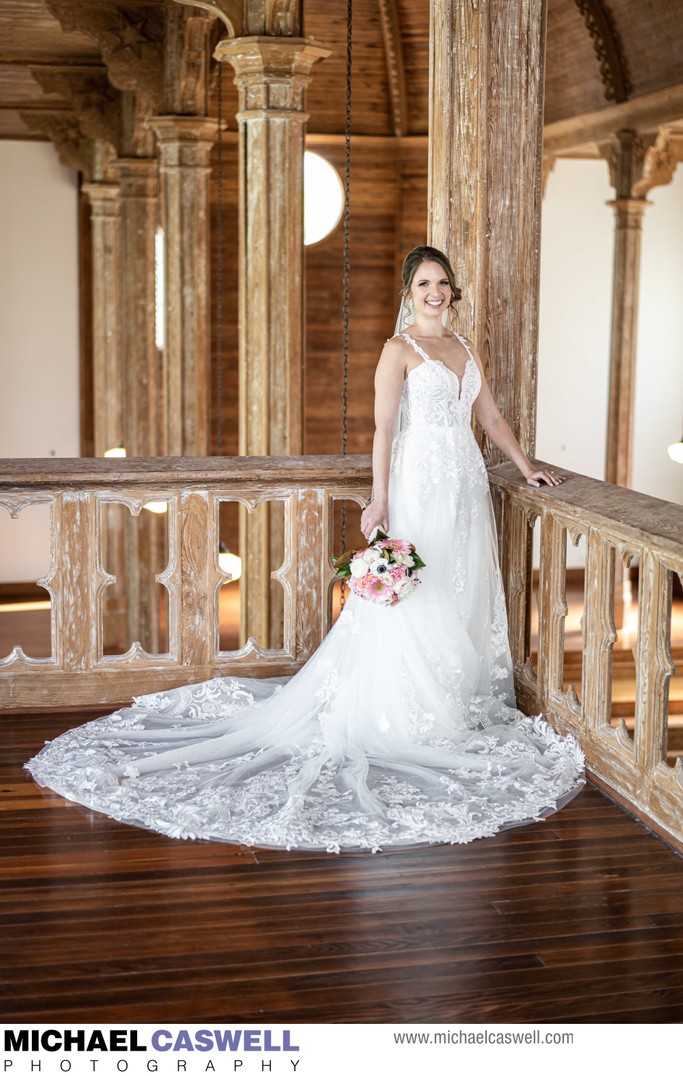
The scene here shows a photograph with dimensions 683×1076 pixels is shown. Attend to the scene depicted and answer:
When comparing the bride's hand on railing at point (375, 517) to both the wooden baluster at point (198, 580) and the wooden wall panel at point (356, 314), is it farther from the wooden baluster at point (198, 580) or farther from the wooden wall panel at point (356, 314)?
the wooden wall panel at point (356, 314)

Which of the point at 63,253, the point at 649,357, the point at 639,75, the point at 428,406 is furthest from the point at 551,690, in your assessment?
the point at 63,253

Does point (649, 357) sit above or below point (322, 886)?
above

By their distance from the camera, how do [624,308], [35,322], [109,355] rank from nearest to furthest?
[624,308] < [109,355] < [35,322]

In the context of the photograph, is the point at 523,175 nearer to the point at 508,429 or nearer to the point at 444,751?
the point at 508,429

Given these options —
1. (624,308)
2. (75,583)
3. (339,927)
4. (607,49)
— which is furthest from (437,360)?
(624,308)

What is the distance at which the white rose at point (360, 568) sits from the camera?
4715 millimetres

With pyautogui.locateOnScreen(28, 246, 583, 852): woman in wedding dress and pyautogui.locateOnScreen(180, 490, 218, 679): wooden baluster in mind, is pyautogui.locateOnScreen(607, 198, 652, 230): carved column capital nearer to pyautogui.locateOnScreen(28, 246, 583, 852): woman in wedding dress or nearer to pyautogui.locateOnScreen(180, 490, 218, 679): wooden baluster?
pyautogui.locateOnScreen(28, 246, 583, 852): woman in wedding dress

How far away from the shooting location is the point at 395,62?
14312mm

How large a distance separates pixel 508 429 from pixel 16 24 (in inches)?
383

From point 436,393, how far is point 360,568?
27.9 inches

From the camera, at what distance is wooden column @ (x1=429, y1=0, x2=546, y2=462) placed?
5.18 meters

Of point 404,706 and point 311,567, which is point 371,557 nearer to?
point 404,706

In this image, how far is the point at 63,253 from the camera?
17.4 m

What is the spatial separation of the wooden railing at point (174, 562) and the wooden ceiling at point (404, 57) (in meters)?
6.49
